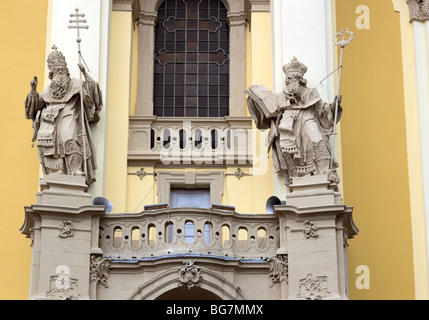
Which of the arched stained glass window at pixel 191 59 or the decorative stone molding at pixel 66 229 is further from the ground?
the arched stained glass window at pixel 191 59

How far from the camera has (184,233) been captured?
2397cm

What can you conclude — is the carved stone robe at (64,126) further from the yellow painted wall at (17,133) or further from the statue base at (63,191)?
the yellow painted wall at (17,133)

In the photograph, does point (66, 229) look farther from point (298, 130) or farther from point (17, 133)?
point (298, 130)

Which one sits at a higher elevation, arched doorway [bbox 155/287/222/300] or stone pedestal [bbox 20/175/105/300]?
stone pedestal [bbox 20/175/105/300]

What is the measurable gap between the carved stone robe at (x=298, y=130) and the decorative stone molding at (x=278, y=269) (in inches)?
72.4

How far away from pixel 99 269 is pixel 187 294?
63.1 inches

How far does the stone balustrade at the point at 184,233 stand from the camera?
23.9 m

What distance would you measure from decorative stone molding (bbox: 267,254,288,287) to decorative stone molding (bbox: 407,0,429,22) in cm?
738

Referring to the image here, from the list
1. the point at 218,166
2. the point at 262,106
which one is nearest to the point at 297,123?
the point at 262,106

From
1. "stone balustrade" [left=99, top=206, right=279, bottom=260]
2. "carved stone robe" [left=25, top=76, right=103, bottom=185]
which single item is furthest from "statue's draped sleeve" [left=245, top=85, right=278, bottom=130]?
"carved stone robe" [left=25, top=76, right=103, bottom=185]

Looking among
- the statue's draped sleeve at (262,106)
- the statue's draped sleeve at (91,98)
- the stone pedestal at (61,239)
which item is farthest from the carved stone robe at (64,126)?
the statue's draped sleeve at (262,106)

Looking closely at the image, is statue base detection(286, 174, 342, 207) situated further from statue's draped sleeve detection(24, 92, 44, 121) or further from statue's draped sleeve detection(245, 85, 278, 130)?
statue's draped sleeve detection(24, 92, 44, 121)

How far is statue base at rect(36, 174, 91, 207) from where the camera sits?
78.8 feet
